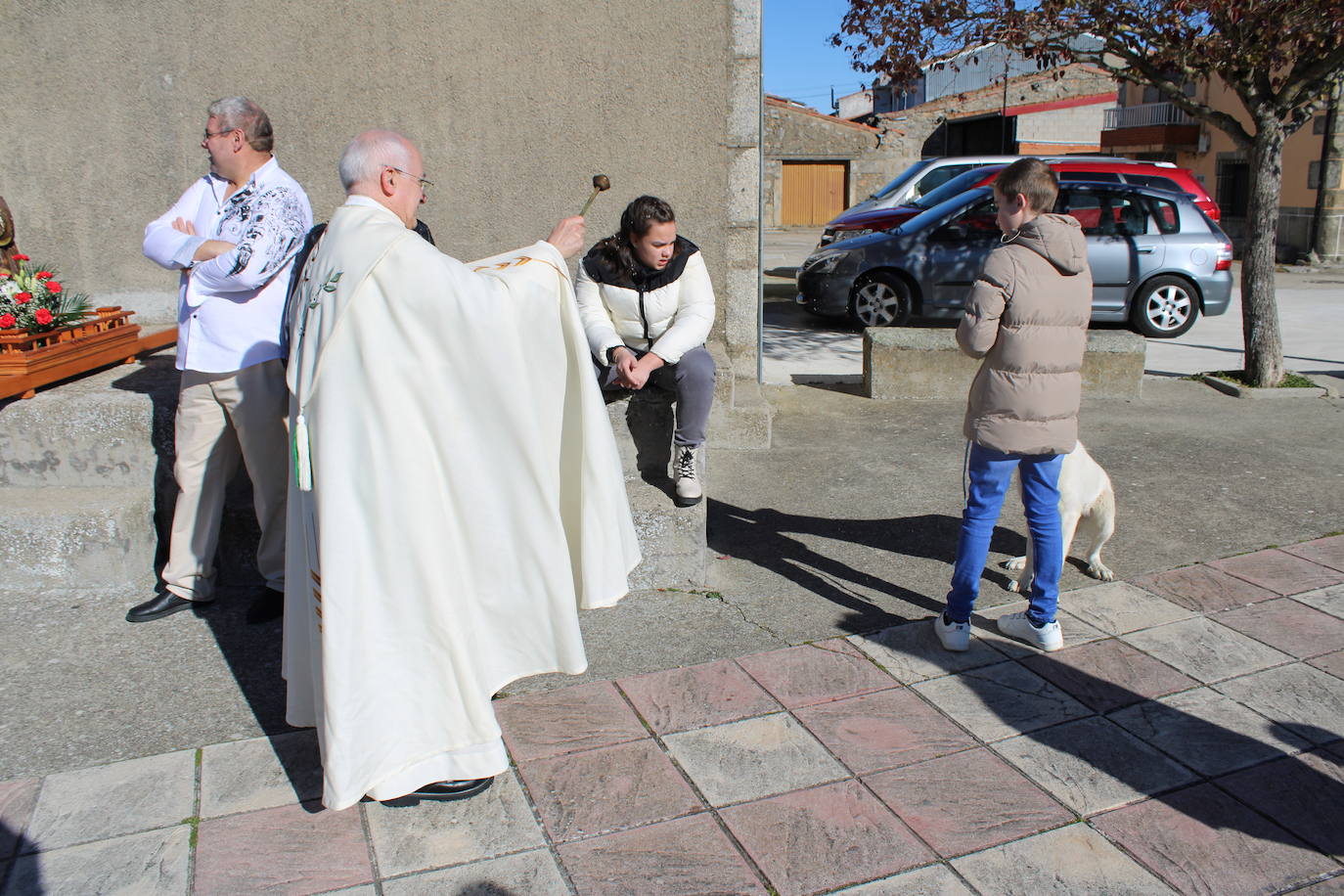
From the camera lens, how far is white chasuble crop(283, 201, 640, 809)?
2.70 m

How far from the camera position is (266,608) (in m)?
4.08

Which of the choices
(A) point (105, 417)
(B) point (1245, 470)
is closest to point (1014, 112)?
(B) point (1245, 470)

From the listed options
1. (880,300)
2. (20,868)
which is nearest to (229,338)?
(20,868)

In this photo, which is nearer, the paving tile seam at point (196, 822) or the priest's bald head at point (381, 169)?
the paving tile seam at point (196, 822)

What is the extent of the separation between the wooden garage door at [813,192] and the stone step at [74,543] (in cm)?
3249

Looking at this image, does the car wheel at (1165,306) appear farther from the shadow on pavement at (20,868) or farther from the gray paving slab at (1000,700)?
the shadow on pavement at (20,868)

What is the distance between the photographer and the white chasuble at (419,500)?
2.70 m

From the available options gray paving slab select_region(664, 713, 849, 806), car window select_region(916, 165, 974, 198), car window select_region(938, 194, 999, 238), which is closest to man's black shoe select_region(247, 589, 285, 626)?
gray paving slab select_region(664, 713, 849, 806)

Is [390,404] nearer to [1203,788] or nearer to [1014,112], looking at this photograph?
[1203,788]

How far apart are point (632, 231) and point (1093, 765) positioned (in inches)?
104

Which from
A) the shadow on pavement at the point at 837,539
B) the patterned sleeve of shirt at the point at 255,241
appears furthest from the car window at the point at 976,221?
the patterned sleeve of shirt at the point at 255,241

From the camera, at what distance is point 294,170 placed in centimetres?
607

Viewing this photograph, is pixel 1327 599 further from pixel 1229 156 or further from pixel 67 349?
pixel 1229 156

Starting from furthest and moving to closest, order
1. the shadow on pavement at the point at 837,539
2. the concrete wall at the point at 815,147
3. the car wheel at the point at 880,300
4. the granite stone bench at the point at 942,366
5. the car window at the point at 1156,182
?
Answer: the concrete wall at the point at 815,147 < the car window at the point at 1156,182 < the car wheel at the point at 880,300 < the granite stone bench at the point at 942,366 < the shadow on pavement at the point at 837,539
